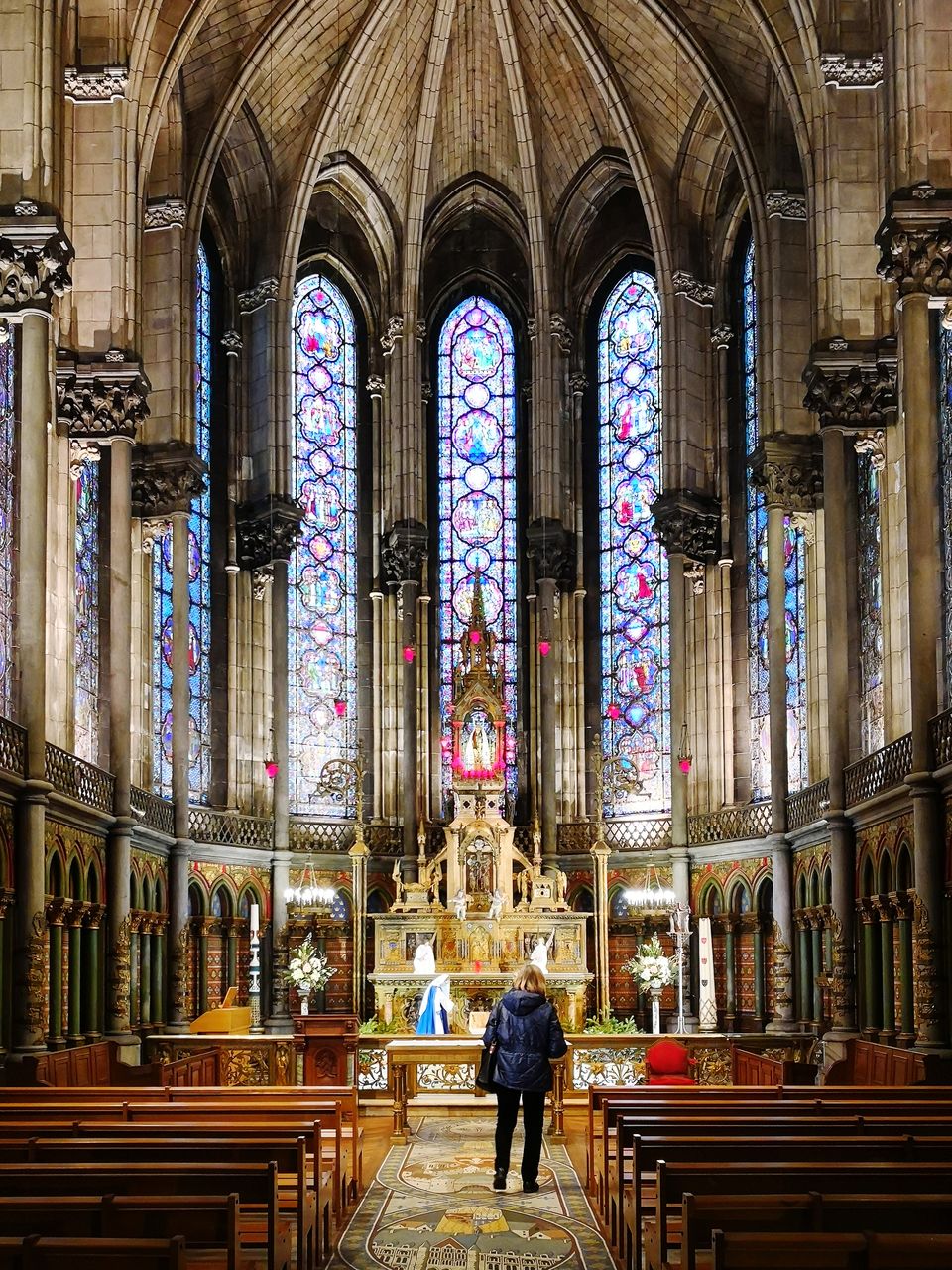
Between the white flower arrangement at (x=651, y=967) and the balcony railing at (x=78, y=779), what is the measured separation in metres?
9.99

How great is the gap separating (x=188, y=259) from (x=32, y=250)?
11.2 m

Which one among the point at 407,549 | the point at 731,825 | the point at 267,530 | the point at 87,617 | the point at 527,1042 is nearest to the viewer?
the point at 527,1042

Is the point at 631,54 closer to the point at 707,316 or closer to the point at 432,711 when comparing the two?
the point at 707,316

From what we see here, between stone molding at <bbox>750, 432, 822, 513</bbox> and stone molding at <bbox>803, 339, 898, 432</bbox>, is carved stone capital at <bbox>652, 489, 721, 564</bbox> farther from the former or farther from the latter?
stone molding at <bbox>803, 339, 898, 432</bbox>

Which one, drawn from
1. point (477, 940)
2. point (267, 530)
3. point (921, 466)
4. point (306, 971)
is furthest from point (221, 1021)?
point (921, 466)

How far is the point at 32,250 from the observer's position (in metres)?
23.9

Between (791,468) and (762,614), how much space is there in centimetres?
526

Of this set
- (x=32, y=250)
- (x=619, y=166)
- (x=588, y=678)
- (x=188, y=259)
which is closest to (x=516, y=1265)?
(x=32, y=250)

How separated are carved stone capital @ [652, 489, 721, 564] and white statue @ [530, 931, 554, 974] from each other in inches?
362

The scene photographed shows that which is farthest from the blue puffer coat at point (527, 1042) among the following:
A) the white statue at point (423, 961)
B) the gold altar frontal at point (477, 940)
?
the gold altar frontal at point (477, 940)

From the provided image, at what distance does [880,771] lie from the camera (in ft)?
86.3

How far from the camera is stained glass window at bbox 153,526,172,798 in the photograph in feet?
118

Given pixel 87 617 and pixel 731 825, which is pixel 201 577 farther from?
pixel 731 825

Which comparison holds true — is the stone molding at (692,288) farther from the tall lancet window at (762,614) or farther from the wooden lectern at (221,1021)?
the wooden lectern at (221,1021)
